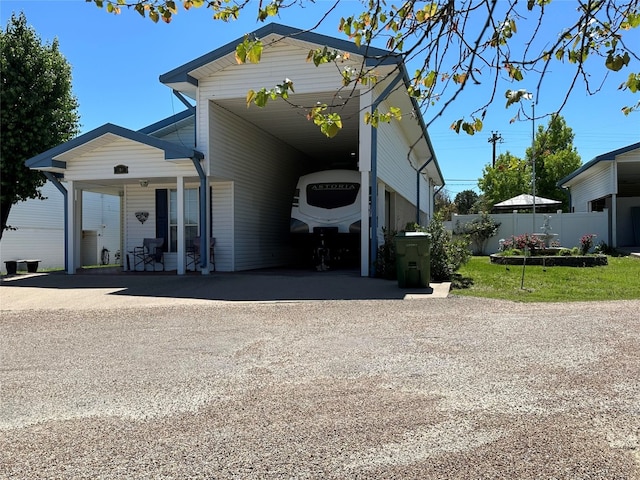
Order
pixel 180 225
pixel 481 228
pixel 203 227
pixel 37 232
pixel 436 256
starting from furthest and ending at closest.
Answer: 1. pixel 37 232
2. pixel 481 228
3. pixel 203 227
4. pixel 180 225
5. pixel 436 256

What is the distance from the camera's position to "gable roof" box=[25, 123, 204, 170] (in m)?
13.5

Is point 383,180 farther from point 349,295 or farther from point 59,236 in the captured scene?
point 59,236

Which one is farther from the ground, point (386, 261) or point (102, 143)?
point (102, 143)

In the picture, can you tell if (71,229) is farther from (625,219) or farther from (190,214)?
(625,219)

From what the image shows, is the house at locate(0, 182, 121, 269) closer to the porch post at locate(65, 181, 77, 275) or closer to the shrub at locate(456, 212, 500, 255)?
the porch post at locate(65, 181, 77, 275)

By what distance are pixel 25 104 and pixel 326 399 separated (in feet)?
58.2

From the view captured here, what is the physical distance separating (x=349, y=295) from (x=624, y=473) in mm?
7309

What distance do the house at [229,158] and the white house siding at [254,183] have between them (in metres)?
0.04

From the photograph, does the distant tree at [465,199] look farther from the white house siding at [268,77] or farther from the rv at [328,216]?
the white house siding at [268,77]

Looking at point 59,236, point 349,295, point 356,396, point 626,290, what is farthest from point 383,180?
point 59,236

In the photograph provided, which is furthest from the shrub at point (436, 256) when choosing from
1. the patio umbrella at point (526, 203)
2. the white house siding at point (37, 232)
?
the white house siding at point (37, 232)

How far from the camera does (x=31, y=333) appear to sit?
7.33 m

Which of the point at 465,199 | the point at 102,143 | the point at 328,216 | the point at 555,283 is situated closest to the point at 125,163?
the point at 102,143

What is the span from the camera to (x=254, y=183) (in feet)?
56.9
